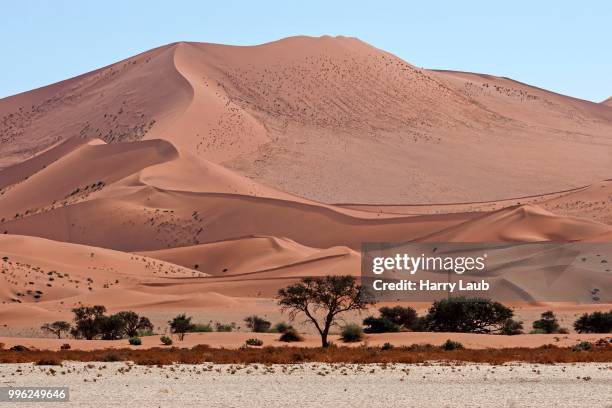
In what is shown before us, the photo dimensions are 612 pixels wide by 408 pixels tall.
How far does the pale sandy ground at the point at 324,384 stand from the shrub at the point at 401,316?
20596mm

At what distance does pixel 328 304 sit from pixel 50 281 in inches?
987

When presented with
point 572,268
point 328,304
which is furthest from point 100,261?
point 328,304

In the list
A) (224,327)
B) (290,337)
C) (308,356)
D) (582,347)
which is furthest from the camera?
(224,327)

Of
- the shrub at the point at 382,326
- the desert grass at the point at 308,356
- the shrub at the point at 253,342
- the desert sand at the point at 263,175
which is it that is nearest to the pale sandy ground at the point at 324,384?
the desert grass at the point at 308,356

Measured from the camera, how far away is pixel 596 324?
46.0m

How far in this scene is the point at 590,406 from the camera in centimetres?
1942

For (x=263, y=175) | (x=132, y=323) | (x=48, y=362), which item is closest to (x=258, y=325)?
(x=132, y=323)

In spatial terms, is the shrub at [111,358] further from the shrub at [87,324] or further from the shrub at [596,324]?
the shrub at [596,324]

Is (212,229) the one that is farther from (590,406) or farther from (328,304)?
(590,406)

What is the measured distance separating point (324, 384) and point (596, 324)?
25468 mm

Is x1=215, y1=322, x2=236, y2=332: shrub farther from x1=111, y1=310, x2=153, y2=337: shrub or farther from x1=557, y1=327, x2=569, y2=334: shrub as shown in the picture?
x1=557, y1=327, x2=569, y2=334: shrub

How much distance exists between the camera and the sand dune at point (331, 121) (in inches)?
4530

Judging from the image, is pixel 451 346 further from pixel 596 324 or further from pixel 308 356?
pixel 596 324

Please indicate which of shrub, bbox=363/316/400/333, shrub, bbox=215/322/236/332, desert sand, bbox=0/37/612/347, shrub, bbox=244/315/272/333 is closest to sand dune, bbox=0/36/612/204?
desert sand, bbox=0/37/612/347
